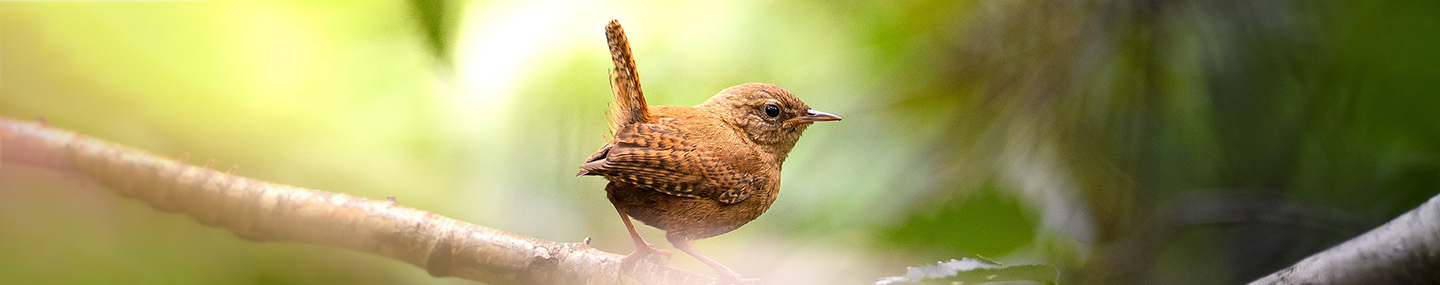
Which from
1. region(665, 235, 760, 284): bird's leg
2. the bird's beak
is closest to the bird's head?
the bird's beak

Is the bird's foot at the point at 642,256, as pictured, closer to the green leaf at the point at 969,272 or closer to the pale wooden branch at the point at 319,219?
A: the pale wooden branch at the point at 319,219

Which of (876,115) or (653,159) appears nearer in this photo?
(653,159)

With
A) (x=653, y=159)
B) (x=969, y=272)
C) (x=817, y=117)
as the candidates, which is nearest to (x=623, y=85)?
(x=653, y=159)

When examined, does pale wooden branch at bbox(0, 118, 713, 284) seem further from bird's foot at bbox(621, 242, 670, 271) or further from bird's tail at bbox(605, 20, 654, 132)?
bird's tail at bbox(605, 20, 654, 132)

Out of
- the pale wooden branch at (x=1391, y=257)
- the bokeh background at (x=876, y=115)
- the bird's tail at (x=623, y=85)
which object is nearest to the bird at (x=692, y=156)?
the bird's tail at (x=623, y=85)

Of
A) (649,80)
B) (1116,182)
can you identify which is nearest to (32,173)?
(649,80)

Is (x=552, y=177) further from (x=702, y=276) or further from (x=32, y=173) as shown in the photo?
(x=32, y=173)

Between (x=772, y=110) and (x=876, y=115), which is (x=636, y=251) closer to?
(x=772, y=110)
